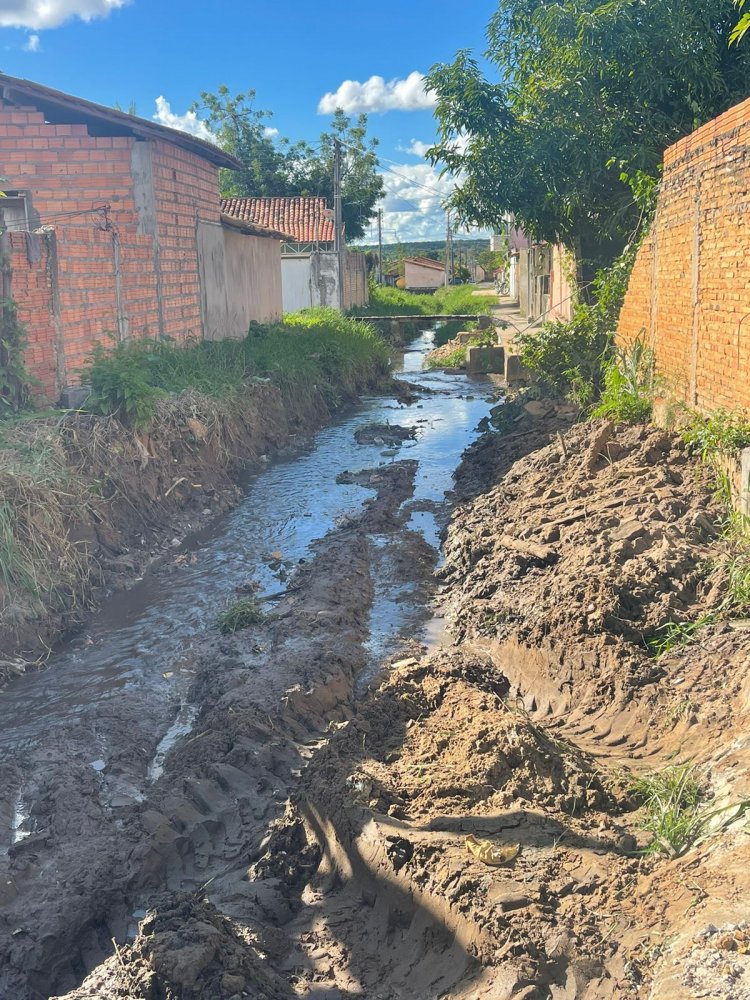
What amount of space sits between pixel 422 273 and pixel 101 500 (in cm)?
7038

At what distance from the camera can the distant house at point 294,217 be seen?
1374 inches

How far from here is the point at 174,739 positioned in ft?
20.4

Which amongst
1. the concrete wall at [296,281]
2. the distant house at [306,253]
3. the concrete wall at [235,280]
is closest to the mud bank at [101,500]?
the concrete wall at [235,280]

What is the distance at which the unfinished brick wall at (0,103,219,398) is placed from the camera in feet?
35.8

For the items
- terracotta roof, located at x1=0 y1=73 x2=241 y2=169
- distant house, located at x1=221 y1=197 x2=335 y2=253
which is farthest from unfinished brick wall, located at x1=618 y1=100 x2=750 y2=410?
distant house, located at x1=221 y1=197 x2=335 y2=253

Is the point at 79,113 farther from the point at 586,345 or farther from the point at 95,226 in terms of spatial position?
the point at 586,345

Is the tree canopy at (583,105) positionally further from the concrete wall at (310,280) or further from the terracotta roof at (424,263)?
the terracotta roof at (424,263)

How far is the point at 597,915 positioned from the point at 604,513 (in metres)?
4.73

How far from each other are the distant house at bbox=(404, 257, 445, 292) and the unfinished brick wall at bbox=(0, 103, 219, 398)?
62.7 metres

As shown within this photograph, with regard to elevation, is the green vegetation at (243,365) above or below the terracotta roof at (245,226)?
below

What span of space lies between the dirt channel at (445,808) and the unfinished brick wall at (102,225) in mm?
5076

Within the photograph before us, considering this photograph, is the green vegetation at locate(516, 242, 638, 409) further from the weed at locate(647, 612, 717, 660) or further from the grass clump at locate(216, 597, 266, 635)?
the weed at locate(647, 612, 717, 660)

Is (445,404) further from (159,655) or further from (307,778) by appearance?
(307,778)

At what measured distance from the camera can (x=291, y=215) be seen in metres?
36.2
